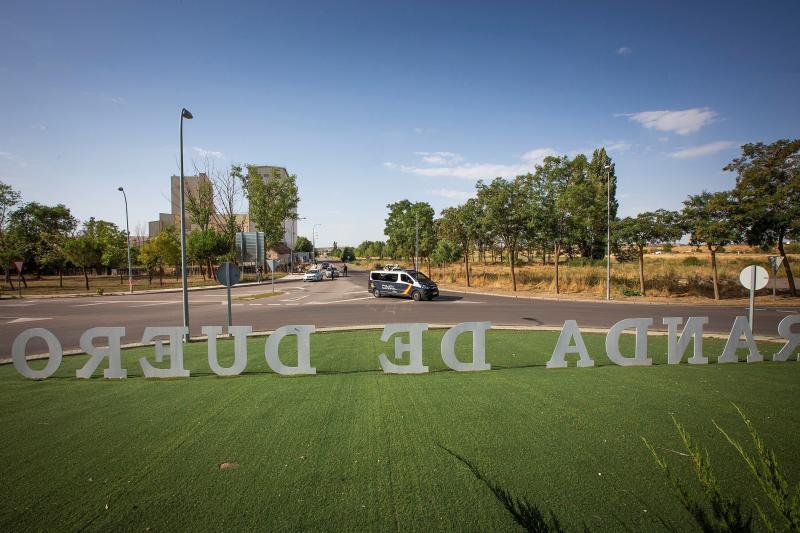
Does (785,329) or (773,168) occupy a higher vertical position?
(773,168)

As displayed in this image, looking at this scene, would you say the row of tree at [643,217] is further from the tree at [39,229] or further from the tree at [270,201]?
the tree at [39,229]

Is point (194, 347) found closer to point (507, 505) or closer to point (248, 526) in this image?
point (248, 526)

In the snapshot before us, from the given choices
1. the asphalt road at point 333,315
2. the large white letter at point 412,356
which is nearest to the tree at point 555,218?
the asphalt road at point 333,315

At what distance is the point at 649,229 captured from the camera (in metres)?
22.4

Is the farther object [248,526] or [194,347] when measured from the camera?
[194,347]

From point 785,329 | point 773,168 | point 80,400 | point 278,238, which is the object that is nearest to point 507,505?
point 80,400

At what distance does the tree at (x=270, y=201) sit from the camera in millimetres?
50406

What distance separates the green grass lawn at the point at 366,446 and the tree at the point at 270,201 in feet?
156

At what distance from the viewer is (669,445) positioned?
12.3 ft

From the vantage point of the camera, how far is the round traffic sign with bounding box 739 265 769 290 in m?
8.35

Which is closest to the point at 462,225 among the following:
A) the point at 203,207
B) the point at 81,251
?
the point at 81,251

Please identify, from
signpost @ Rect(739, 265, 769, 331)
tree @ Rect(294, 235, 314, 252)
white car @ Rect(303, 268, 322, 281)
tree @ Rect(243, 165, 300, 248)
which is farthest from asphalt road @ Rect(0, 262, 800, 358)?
tree @ Rect(294, 235, 314, 252)

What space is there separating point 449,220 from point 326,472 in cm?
3101

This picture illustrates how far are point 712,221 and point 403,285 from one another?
18.3 metres
